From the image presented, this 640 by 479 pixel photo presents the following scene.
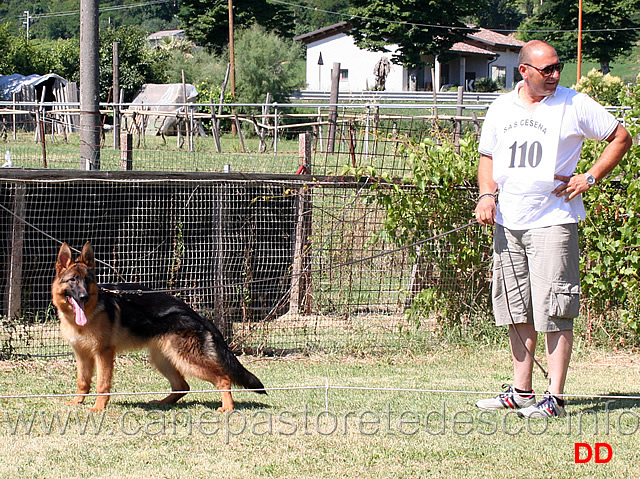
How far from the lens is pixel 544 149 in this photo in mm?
4859

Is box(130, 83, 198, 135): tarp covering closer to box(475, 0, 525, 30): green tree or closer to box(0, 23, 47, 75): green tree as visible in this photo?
box(0, 23, 47, 75): green tree

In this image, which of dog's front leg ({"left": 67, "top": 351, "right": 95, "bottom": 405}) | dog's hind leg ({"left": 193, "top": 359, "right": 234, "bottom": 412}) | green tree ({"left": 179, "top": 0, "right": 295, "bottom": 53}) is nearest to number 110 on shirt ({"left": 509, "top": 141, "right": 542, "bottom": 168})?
dog's hind leg ({"left": 193, "top": 359, "right": 234, "bottom": 412})

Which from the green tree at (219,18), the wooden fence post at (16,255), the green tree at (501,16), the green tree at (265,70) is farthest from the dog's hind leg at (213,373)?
the green tree at (501,16)

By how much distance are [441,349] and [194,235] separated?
270 cm

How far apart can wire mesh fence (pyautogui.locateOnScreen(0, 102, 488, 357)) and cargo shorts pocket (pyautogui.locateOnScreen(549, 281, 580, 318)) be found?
2.80 meters

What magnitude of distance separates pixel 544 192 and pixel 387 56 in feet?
187

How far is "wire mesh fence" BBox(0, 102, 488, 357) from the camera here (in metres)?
7.31

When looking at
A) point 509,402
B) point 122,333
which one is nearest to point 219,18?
point 122,333

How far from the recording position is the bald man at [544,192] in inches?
190

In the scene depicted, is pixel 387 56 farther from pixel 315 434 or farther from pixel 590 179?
pixel 315 434

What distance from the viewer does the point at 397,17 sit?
51656mm

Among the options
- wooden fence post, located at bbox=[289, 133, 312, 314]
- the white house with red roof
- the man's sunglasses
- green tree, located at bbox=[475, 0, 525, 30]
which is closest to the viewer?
the man's sunglasses

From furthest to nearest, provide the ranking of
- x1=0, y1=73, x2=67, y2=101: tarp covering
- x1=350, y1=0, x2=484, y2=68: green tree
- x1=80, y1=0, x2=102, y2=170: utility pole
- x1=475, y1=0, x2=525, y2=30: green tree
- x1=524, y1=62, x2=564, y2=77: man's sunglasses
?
x1=475, y1=0, x2=525, y2=30: green tree < x1=350, y1=0, x2=484, y2=68: green tree < x1=0, y1=73, x2=67, y2=101: tarp covering < x1=80, y1=0, x2=102, y2=170: utility pole < x1=524, y1=62, x2=564, y2=77: man's sunglasses

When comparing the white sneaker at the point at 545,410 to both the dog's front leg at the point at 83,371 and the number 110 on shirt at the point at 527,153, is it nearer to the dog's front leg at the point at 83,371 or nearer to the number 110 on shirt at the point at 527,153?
the number 110 on shirt at the point at 527,153
